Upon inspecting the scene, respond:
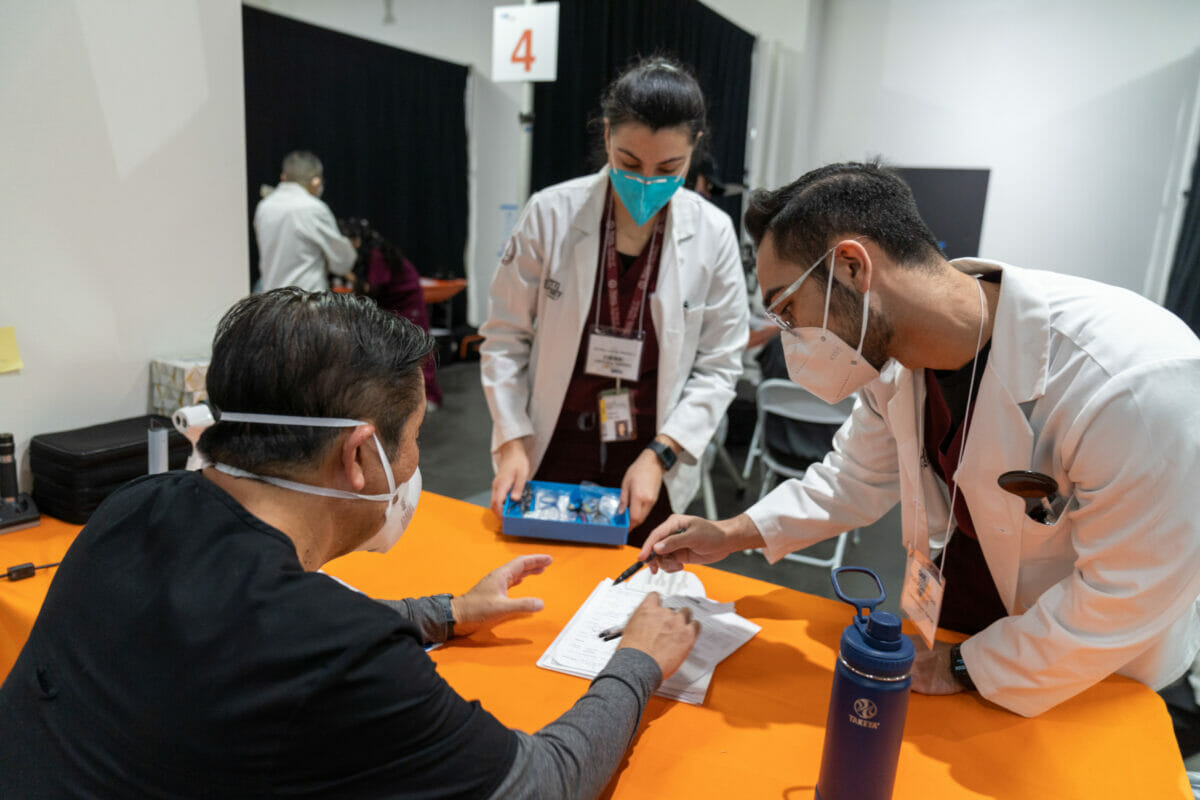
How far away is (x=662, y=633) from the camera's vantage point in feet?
3.69

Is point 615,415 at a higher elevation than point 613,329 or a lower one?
lower

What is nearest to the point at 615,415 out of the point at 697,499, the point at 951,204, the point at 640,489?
the point at 640,489

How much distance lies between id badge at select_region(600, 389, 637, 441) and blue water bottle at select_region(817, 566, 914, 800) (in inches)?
41.9

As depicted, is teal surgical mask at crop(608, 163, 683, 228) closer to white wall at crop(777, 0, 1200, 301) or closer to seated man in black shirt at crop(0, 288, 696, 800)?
seated man in black shirt at crop(0, 288, 696, 800)

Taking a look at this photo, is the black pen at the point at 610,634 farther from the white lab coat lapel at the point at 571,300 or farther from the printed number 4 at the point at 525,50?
the printed number 4 at the point at 525,50

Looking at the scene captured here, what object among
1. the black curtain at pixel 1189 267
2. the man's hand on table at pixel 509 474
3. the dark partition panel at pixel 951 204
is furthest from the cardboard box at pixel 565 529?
the black curtain at pixel 1189 267

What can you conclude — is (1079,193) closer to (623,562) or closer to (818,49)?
(818,49)

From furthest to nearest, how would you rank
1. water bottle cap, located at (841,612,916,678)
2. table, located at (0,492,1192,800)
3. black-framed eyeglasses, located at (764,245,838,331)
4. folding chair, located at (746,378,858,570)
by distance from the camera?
folding chair, located at (746,378,858,570), black-framed eyeglasses, located at (764,245,838,331), table, located at (0,492,1192,800), water bottle cap, located at (841,612,916,678)

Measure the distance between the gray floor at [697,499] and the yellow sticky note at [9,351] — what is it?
226cm

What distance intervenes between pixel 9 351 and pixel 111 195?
410 millimetres

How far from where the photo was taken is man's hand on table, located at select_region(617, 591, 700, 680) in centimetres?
108

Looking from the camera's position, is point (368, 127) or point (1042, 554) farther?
point (368, 127)

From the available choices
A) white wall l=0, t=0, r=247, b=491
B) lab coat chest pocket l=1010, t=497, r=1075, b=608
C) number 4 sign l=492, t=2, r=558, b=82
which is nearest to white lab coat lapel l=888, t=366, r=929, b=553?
lab coat chest pocket l=1010, t=497, r=1075, b=608

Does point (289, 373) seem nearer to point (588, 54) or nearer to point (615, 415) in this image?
Result: point (615, 415)
